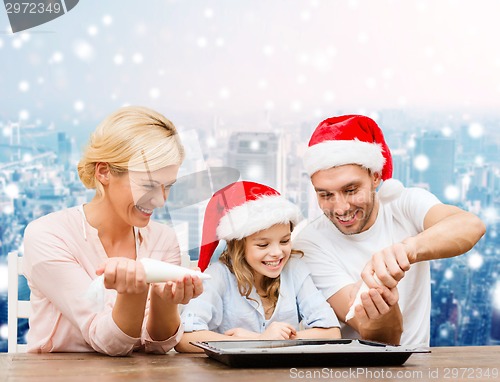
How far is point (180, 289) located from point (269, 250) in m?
0.40

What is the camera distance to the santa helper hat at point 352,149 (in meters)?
1.66

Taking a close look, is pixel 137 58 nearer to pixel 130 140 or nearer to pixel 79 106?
pixel 79 106

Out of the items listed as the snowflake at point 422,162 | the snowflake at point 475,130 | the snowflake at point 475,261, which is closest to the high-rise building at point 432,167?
the snowflake at point 422,162

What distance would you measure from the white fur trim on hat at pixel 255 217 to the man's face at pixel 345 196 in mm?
76

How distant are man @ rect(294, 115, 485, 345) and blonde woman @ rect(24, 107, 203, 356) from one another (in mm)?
349

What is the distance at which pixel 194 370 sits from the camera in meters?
1.10

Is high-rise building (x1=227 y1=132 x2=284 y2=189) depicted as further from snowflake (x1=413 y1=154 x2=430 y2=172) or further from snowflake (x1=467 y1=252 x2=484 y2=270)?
snowflake (x1=467 y1=252 x2=484 y2=270)

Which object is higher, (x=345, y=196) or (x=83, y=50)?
(x=83, y=50)

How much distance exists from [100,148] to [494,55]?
65.7 inches

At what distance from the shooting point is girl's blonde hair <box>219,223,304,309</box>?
1.57m

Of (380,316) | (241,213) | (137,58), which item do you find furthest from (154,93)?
(380,316)

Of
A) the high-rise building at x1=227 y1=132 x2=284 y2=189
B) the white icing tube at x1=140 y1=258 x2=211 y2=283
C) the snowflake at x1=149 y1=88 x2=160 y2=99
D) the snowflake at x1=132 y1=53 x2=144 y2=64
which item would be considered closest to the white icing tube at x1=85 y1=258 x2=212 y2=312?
the white icing tube at x1=140 y1=258 x2=211 y2=283

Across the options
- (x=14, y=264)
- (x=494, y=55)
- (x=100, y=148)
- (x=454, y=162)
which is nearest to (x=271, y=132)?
(x=100, y=148)

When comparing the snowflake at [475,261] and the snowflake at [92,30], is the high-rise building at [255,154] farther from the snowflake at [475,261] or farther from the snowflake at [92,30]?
the snowflake at [475,261]
